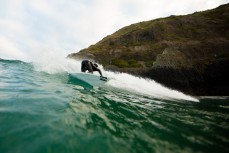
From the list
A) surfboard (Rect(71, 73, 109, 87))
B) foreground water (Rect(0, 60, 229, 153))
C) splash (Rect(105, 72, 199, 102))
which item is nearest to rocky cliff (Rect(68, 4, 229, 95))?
splash (Rect(105, 72, 199, 102))

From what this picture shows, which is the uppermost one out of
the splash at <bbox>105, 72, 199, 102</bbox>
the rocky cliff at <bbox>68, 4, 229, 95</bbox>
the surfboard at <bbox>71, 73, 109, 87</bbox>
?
the rocky cliff at <bbox>68, 4, 229, 95</bbox>

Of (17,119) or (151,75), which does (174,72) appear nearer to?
(151,75)

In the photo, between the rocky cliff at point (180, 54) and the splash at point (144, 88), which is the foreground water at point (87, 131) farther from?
the rocky cliff at point (180, 54)

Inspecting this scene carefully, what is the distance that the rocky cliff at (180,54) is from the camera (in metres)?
36.0

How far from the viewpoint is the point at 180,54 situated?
4772cm

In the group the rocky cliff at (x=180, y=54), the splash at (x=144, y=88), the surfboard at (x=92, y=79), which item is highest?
the rocky cliff at (x=180, y=54)

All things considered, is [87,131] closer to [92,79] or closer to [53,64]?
[92,79]

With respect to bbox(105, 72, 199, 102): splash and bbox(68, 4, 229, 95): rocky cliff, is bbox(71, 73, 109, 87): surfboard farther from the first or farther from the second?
bbox(68, 4, 229, 95): rocky cliff

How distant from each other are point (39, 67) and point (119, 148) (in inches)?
747

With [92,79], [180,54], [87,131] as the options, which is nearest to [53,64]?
[92,79]

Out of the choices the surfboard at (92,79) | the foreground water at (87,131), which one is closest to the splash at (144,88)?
the surfboard at (92,79)

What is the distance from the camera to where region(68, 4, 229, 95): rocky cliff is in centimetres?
3603

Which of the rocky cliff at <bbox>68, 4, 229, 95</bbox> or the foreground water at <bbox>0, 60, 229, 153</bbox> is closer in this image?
the foreground water at <bbox>0, 60, 229, 153</bbox>

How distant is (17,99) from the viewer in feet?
25.1
